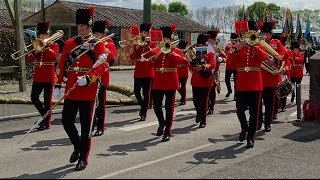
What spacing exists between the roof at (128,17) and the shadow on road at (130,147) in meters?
26.2

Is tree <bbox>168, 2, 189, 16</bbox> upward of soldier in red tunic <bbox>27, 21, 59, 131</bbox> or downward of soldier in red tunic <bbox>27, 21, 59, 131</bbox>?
upward

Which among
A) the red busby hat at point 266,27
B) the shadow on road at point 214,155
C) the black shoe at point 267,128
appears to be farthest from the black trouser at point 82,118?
the red busby hat at point 266,27

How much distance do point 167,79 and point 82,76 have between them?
2.43 meters

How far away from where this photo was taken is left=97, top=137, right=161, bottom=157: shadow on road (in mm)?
7594

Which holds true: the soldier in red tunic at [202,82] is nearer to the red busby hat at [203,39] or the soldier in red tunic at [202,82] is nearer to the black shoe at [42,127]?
the red busby hat at [203,39]

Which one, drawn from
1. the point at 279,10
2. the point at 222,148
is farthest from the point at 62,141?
the point at 279,10

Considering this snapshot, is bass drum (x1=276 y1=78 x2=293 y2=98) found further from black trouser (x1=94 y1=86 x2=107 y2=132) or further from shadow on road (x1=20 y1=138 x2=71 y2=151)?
shadow on road (x1=20 y1=138 x2=71 y2=151)

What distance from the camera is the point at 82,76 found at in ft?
21.3

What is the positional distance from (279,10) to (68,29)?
37080 mm

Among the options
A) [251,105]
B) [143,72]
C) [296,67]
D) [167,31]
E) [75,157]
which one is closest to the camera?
[75,157]

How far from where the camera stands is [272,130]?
9.56m

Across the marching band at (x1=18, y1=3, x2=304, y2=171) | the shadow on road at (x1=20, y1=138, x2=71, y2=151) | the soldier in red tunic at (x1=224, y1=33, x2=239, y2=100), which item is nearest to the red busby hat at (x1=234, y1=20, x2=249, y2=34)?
the marching band at (x1=18, y1=3, x2=304, y2=171)

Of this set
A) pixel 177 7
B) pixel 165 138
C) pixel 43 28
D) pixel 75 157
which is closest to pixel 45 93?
pixel 43 28

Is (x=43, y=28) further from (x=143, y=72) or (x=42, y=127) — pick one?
(x=143, y=72)
